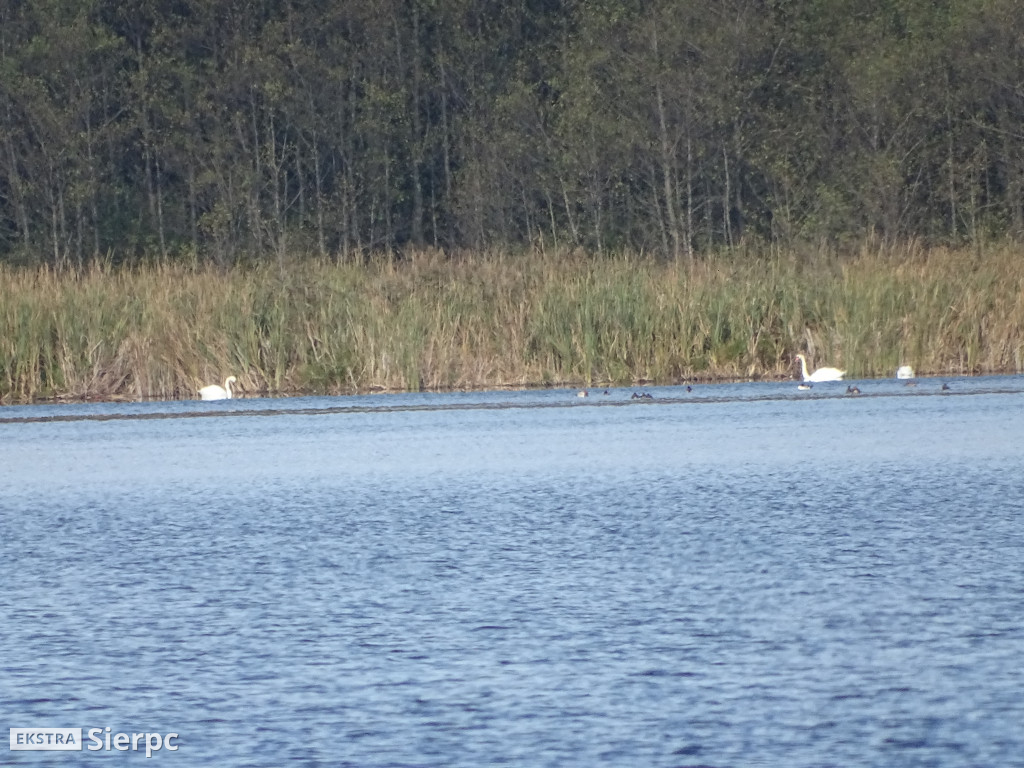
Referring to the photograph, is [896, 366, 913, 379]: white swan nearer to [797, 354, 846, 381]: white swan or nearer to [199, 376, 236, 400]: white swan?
[797, 354, 846, 381]: white swan

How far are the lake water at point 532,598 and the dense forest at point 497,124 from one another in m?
22.6

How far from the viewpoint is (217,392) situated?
21484mm

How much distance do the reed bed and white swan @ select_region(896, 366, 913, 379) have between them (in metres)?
0.30

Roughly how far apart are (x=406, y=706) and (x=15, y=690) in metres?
1.68

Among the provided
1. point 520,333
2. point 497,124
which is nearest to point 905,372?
point 520,333

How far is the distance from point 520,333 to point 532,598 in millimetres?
13185

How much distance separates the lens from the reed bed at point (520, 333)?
21844 millimetres

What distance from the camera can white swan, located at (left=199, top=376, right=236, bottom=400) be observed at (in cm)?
2147

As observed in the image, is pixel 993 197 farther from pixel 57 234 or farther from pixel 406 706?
pixel 406 706

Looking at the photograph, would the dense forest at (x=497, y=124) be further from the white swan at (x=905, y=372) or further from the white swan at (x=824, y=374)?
the white swan at (x=824, y=374)

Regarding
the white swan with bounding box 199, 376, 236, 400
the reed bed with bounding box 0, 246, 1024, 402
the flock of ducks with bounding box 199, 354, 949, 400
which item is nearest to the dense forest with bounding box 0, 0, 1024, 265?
the reed bed with bounding box 0, 246, 1024, 402

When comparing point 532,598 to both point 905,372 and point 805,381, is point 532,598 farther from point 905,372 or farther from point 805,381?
point 905,372

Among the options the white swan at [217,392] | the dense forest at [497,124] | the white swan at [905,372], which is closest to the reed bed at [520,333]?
the white swan at [905,372]

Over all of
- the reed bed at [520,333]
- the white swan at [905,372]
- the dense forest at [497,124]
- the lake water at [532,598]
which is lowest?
the lake water at [532,598]
